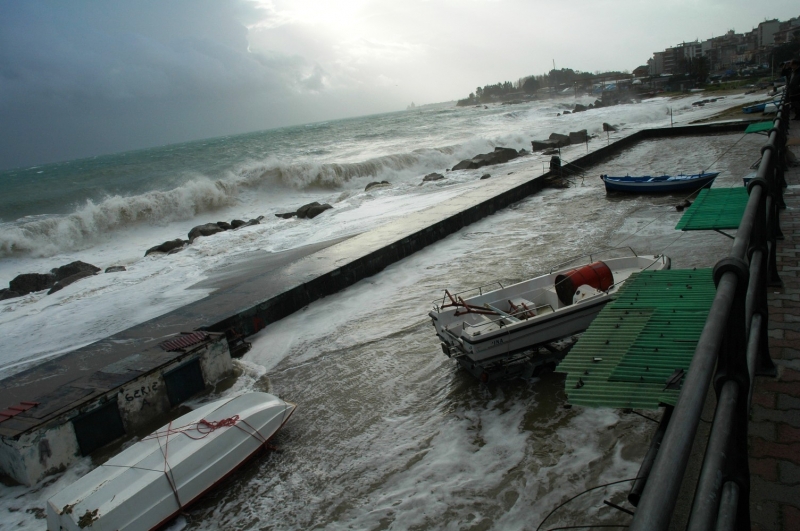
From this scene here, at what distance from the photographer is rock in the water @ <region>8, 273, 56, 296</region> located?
1677 centimetres

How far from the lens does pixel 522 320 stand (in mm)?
7297

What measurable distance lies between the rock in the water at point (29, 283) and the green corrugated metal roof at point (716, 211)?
18.4 meters

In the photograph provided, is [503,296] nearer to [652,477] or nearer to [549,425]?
[549,425]

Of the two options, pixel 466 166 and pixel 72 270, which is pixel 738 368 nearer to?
pixel 72 270

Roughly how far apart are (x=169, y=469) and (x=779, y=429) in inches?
216

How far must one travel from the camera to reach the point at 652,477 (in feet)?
3.45

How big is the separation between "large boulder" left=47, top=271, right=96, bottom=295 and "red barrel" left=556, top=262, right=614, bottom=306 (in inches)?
586

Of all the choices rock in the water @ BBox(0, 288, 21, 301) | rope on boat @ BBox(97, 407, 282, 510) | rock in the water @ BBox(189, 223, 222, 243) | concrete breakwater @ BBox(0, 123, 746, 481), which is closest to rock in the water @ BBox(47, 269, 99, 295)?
rock in the water @ BBox(0, 288, 21, 301)

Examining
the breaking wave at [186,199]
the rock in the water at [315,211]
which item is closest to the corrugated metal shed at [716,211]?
the rock in the water at [315,211]

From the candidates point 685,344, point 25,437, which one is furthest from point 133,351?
point 685,344

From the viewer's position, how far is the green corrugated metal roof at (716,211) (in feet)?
19.0

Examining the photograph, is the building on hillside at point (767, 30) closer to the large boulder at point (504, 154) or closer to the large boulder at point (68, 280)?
the large boulder at point (504, 154)

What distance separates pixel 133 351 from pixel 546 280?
684 centimetres

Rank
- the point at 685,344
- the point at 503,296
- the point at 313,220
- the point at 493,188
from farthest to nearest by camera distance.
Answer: the point at 313,220, the point at 493,188, the point at 503,296, the point at 685,344
